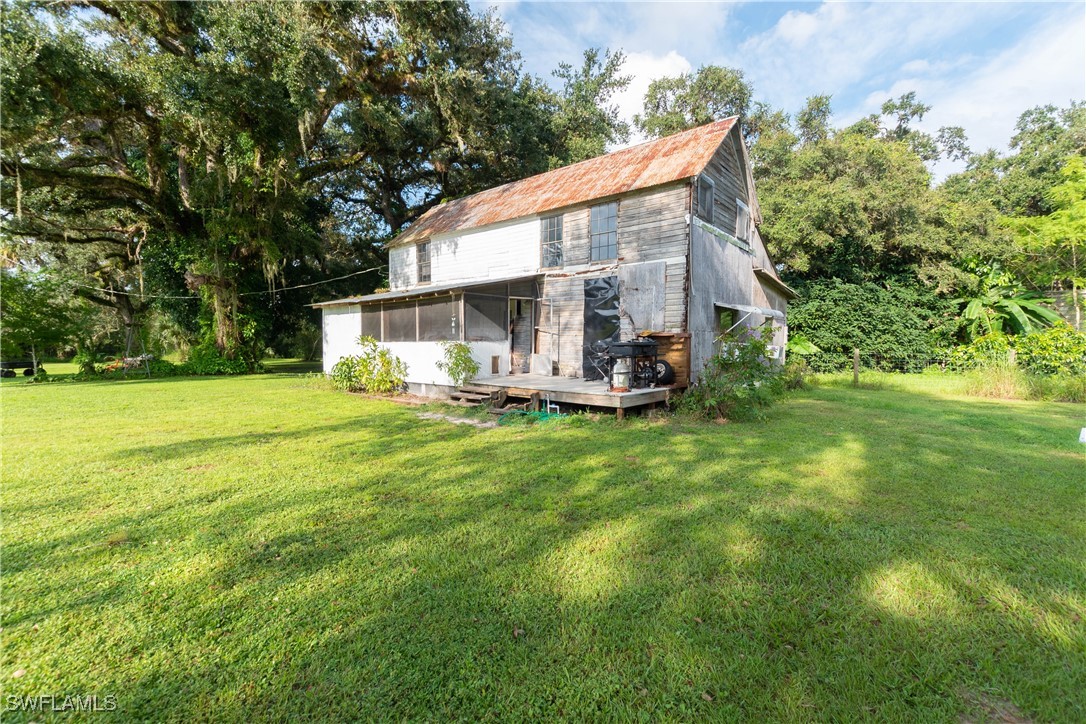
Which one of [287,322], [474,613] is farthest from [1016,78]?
[287,322]

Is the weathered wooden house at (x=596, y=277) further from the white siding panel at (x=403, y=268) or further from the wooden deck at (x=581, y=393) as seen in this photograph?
the white siding panel at (x=403, y=268)

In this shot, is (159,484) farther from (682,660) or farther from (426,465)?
(682,660)

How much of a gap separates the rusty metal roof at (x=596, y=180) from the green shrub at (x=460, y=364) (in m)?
4.62

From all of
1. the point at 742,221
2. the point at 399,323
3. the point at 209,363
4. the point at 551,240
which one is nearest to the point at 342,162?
the point at 209,363

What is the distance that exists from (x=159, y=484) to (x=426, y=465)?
261 centimetres

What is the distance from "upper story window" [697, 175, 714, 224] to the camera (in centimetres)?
997

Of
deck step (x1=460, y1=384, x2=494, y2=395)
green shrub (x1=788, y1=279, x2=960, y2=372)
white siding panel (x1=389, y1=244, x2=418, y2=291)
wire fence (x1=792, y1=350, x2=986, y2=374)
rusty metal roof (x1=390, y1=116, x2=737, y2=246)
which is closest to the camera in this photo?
deck step (x1=460, y1=384, x2=494, y2=395)

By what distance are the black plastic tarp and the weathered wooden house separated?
0.09 ft

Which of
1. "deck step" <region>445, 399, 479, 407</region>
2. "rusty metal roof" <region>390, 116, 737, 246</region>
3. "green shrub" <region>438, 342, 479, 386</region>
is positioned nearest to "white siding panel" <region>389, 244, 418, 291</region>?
"rusty metal roof" <region>390, 116, 737, 246</region>

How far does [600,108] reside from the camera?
2219cm

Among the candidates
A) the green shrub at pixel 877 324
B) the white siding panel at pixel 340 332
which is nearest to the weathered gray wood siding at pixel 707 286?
the green shrub at pixel 877 324

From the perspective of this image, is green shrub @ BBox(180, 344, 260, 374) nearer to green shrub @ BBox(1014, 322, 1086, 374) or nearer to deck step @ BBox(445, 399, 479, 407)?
deck step @ BBox(445, 399, 479, 407)

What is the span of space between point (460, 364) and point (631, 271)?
4.55 meters

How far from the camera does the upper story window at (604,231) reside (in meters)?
10.7
